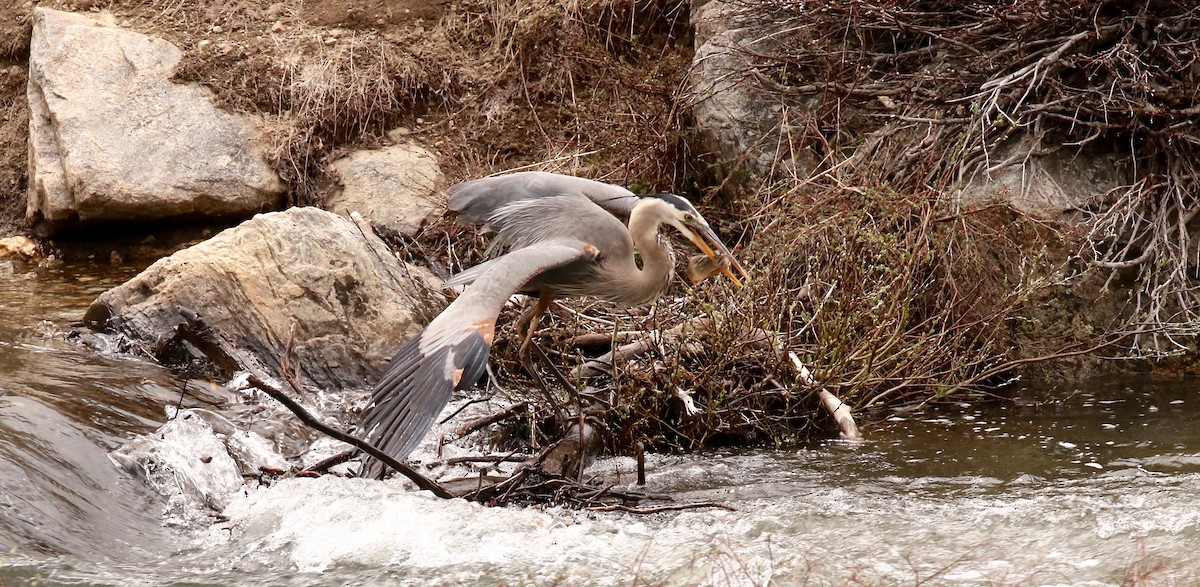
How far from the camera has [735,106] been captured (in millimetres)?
7434

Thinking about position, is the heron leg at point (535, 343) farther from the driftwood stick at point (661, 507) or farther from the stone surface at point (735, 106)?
the stone surface at point (735, 106)

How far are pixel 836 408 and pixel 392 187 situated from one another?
383cm

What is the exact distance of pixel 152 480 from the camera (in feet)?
14.5

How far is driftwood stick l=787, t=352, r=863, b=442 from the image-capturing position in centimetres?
514

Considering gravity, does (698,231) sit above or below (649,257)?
above

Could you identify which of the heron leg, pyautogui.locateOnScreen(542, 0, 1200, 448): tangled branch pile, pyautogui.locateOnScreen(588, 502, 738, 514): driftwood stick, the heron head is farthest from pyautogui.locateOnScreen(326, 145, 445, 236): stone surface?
pyautogui.locateOnScreen(588, 502, 738, 514): driftwood stick

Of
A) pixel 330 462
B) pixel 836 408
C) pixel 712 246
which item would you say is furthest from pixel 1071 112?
pixel 330 462

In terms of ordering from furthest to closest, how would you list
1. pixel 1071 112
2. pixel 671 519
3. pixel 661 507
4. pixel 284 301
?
pixel 1071 112 → pixel 284 301 → pixel 671 519 → pixel 661 507

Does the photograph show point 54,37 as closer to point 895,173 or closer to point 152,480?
point 152,480

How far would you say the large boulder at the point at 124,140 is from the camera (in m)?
7.89

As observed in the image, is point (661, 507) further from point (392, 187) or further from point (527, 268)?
point (392, 187)

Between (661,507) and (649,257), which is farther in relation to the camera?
(649,257)

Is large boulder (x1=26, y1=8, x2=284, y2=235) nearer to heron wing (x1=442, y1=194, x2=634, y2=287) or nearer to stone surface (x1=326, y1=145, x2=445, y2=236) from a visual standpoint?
stone surface (x1=326, y1=145, x2=445, y2=236)

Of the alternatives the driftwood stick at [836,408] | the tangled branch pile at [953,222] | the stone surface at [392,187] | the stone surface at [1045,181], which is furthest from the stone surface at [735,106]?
the driftwood stick at [836,408]
